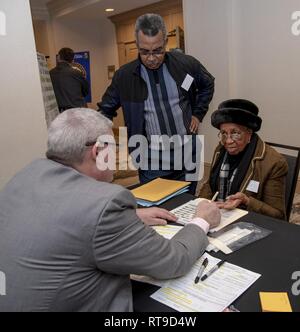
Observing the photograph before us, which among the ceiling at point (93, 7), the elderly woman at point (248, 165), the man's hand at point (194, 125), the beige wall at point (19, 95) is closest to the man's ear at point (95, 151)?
the elderly woman at point (248, 165)

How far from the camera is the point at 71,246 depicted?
0.79 metres

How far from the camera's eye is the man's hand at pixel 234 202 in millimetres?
1405

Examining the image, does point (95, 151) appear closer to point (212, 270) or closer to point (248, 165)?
point (212, 270)

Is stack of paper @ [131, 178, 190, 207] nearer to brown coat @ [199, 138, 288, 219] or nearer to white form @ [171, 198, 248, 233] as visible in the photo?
white form @ [171, 198, 248, 233]

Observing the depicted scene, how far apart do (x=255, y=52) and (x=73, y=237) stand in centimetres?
354

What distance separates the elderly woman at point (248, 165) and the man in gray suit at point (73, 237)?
2.52ft

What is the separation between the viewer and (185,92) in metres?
2.12

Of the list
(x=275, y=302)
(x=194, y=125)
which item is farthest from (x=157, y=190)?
(x=275, y=302)

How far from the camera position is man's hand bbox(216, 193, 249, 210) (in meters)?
1.41

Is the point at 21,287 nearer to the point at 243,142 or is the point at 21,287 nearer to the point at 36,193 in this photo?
the point at 36,193

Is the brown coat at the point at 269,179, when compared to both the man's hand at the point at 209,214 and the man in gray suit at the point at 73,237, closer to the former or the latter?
the man's hand at the point at 209,214
